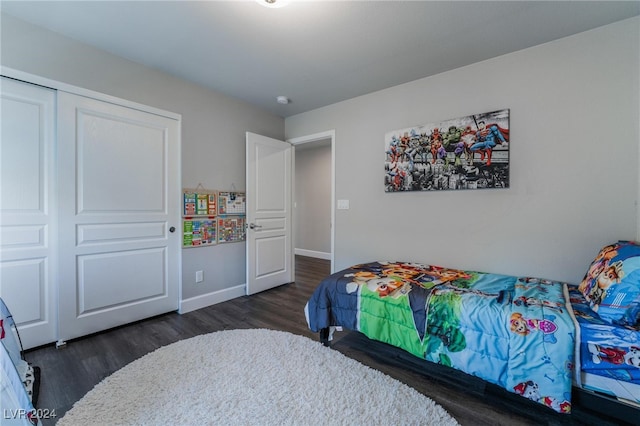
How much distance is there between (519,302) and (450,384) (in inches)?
28.5

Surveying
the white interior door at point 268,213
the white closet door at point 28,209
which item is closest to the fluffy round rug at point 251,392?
the white closet door at point 28,209

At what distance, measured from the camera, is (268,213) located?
3.69 metres

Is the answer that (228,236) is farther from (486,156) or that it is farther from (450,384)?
(486,156)

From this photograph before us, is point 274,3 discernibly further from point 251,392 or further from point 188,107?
point 251,392

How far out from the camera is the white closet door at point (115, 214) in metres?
2.22

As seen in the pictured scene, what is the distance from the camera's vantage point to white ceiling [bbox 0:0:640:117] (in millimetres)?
1807

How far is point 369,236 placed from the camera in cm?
323

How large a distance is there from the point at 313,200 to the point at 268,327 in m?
3.84

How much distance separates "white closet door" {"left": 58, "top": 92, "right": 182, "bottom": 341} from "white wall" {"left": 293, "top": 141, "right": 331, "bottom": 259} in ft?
11.0

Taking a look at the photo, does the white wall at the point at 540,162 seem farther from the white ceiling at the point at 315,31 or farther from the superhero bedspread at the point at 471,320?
the superhero bedspread at the point at 471,320

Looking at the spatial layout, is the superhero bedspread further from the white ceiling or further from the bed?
the white ceiling

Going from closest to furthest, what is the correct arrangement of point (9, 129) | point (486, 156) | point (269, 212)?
point (9, 129)
point (486, 156)
point (269, 212)

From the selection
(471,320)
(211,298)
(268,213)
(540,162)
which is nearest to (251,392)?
(471,320)

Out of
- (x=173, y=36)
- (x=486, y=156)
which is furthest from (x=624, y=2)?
(x=173, y=36)
